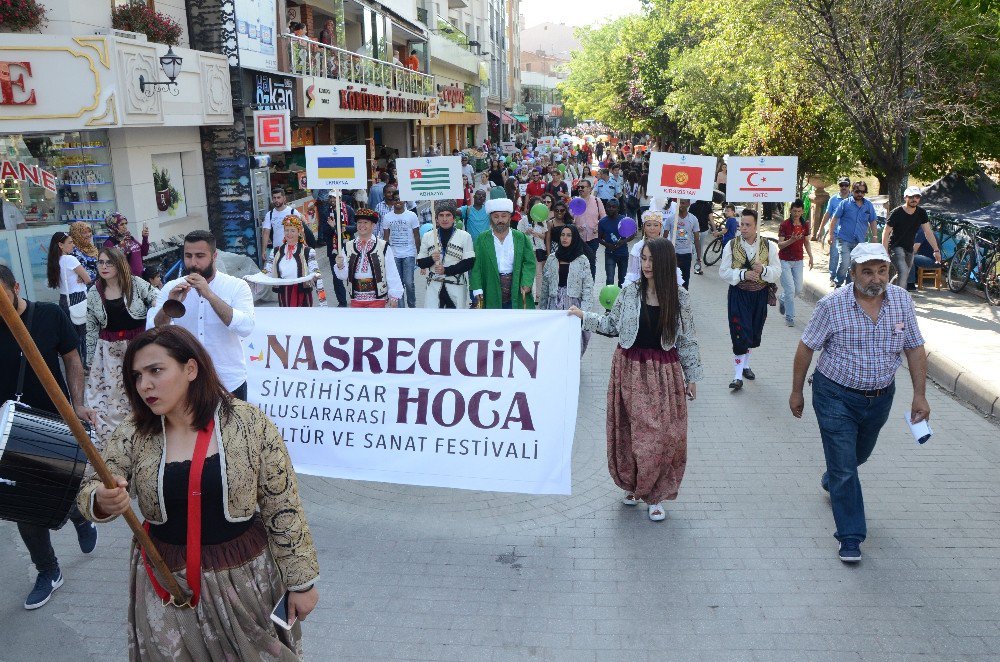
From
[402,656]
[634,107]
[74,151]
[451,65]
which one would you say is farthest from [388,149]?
[402,656]

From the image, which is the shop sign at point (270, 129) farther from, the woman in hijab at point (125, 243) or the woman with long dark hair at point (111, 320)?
the woman with long dark hair at point (111, 320)

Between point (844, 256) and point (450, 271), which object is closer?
point (450, 271)

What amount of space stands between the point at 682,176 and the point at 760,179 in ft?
3.41

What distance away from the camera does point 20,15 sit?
37.6 ft

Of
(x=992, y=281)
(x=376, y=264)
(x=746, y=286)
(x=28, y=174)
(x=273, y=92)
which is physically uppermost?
(x=273, y=92)

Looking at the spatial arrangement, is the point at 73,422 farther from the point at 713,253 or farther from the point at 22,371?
the point at 713,253

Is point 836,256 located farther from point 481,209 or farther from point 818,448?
point 818,448

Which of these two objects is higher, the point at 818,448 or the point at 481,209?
the point at 481,209

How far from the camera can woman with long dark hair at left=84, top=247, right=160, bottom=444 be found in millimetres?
6324

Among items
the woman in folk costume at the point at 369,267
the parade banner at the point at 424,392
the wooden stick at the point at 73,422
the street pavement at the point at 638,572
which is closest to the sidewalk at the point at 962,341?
the street pavement at the point at 638,572

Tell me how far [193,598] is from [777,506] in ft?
13.8

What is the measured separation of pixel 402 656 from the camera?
4258 millimetres

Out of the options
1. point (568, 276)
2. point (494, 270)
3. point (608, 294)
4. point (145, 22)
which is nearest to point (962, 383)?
point (568, 276)

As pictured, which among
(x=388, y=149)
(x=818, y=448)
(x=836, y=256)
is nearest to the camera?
(x=818, y=448)
